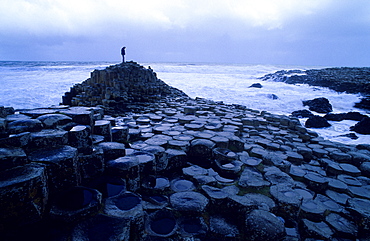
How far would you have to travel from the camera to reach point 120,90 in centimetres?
809

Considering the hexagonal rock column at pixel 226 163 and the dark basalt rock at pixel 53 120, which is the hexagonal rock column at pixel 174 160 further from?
the dark basalt rock at pixel 53 120

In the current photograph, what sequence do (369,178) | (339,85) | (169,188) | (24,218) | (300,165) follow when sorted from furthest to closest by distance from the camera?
(339,85) < (300,165) < (369,178) < (169,188) < (24,218)

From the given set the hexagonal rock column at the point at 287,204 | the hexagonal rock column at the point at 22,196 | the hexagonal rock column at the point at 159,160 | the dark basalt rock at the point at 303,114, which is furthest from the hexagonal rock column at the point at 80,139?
the dark basalt rock at the point at 303,114

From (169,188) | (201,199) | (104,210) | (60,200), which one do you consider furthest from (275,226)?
(60,200)

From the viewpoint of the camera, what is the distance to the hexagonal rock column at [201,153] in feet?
10.2

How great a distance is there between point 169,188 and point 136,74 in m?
8.06

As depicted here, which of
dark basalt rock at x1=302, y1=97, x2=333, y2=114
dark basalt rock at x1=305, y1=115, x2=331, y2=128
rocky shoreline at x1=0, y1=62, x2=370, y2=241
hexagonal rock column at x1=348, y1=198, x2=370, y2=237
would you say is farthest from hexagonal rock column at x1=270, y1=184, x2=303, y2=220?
dark basalt rock at x1=302, y1=97, x2=333, y2=114

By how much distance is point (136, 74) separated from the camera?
951 centimetres

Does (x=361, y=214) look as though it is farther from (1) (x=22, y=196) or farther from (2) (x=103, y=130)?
(2) (x=103, y=130)

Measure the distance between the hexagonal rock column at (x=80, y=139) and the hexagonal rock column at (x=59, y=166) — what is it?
0.31 meters

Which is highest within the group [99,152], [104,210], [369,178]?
[99,152]

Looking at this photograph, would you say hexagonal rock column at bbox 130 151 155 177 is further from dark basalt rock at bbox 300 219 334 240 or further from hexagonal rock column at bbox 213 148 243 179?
dark basalt rock at bbox 300 219 334 240

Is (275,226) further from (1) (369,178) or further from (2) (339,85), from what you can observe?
(2) (339,85)

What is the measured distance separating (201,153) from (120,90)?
19.8ft
